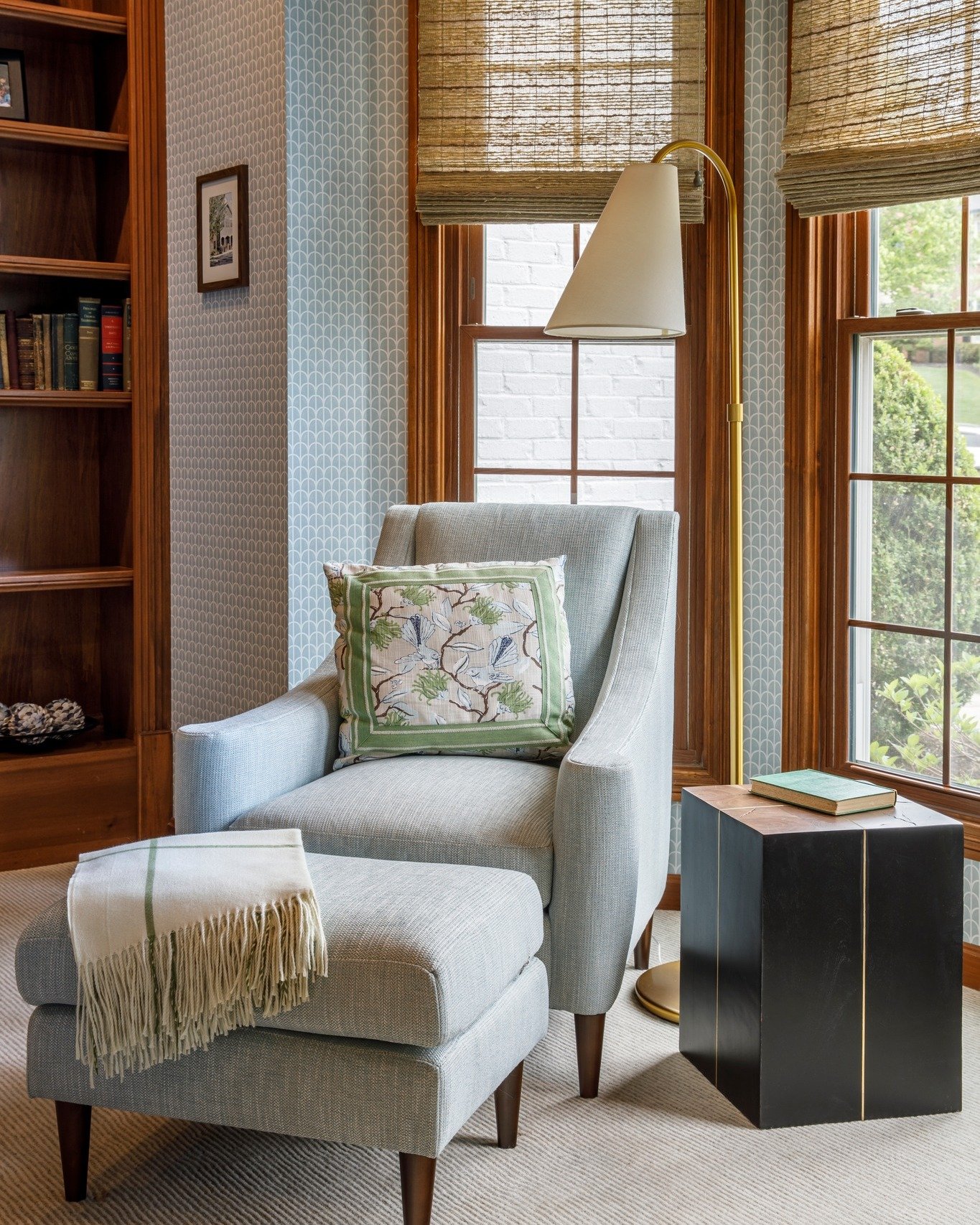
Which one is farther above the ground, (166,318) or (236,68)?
(236,68)

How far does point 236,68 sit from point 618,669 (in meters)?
1.95

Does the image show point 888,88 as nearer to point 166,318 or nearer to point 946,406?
point 946,406

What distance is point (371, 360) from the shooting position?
3.29 metres

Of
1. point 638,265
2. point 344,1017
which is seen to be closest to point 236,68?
point 638,265

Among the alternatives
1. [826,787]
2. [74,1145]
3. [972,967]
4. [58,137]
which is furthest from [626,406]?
[74,1145]

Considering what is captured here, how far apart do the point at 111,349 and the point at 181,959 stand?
242cm

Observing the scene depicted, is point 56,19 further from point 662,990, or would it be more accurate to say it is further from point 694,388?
point 662,990

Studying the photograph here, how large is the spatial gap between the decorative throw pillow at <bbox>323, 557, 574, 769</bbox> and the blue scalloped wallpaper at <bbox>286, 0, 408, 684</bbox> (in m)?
0.78

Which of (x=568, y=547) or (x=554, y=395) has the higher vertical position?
(x=554, y=395)

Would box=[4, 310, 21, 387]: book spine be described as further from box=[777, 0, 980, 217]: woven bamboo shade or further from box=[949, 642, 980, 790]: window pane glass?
box=[949, 642, 980, 790]: window pane glass

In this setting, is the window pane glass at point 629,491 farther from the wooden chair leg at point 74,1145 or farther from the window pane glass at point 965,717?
the wooden chair leg at point 74,1145

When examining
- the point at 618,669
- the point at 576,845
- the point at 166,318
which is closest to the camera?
the point at 576,845

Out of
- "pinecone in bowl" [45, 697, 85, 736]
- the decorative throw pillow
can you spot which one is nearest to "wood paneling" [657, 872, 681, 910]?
the decorative throw pillow

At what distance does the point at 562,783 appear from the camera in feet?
6.94
